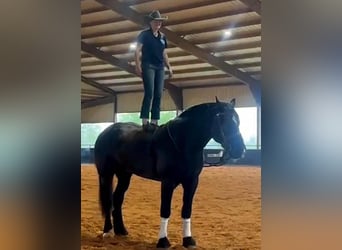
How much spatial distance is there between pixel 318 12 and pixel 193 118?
1.68 feet

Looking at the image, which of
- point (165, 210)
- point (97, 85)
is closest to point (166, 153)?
point (165, 210)

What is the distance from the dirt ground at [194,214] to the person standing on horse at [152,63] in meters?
0.20

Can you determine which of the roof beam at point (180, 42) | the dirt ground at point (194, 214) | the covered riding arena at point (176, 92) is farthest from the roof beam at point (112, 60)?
the dirt ground at point (194, 214)

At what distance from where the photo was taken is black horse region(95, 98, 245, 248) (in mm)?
975

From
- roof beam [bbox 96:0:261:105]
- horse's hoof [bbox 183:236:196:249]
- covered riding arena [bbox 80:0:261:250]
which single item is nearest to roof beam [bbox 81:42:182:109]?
covered riding arena [bbox 80:0:261:250]

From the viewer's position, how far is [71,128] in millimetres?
760

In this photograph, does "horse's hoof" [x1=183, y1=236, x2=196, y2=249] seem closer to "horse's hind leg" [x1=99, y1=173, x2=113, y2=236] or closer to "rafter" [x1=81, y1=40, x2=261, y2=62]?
"horse's hind leg" [x1=99, y1=173, x2=113, y2=236]

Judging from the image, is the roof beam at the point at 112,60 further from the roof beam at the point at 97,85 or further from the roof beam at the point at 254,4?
the roof beam at the point at 254,4

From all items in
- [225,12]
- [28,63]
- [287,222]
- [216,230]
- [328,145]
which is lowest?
[216,230]

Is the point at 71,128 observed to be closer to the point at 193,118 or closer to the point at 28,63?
the point at 28,63

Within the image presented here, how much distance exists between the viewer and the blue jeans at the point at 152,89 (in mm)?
995

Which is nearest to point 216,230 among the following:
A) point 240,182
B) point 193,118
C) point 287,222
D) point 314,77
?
point 240,182

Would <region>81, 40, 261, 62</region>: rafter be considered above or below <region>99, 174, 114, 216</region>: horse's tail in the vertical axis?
above

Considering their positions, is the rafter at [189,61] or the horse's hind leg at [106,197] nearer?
the rafter at [189,61]
